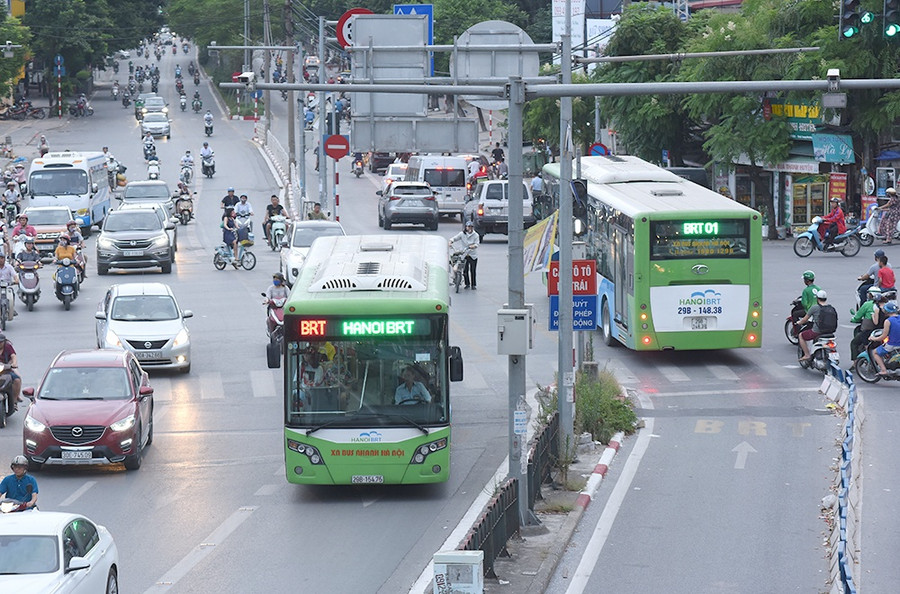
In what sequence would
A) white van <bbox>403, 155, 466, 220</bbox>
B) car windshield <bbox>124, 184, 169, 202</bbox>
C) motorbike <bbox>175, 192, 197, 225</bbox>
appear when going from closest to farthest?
car windshield <bbox>124, 184, 169, 202</bbox> < motorbike <bbox>175, 192, 197, 225</bbox> < white van <bbox>403, 155, 466, 220</bbox>

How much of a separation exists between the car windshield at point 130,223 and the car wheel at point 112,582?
29.2 meters

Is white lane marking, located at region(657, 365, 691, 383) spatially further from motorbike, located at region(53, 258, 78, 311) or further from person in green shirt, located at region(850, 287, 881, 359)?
motorbike, located at region(53, 258, 78, 311)

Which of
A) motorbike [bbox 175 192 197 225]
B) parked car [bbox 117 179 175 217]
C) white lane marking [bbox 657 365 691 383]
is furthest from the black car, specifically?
white lane marking [bbox 657 365 691 383]

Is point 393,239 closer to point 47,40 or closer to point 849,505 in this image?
point 849,505

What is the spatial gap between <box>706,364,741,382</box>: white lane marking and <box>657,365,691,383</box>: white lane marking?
0.57m

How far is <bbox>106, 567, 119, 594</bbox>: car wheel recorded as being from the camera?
13.4 meters

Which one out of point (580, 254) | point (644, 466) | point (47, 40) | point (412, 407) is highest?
point (47, 40)

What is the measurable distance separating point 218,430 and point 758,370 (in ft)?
34.4

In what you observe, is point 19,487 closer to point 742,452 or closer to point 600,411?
point 600,411

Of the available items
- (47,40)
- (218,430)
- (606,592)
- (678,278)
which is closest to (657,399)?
(678,278)

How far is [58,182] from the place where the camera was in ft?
171

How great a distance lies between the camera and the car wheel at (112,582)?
43.8 feet

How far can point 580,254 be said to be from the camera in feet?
68.9

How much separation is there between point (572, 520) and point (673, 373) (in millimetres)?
11039
